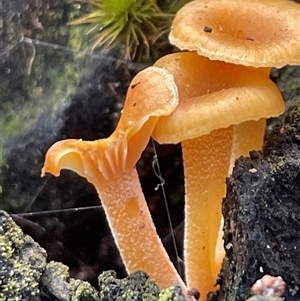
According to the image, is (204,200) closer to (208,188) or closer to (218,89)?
(208,188)

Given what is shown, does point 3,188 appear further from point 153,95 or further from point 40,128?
point 153,95

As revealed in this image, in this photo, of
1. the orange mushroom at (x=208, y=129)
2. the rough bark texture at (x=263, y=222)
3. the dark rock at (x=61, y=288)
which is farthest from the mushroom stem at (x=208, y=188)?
the dark rock at (x=61, y=288)

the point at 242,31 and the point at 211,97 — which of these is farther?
the point at 242,31

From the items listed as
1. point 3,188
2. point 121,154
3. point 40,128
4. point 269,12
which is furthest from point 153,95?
point 3,188

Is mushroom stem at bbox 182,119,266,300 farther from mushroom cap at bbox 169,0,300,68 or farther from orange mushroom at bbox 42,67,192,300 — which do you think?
mushroom cap at bbox 169,0,300,68

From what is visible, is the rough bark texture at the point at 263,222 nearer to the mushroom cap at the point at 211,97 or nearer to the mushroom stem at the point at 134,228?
the mushroom cap at the point at 211,97

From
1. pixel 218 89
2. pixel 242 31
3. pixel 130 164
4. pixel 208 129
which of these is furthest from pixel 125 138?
pixel 242 31

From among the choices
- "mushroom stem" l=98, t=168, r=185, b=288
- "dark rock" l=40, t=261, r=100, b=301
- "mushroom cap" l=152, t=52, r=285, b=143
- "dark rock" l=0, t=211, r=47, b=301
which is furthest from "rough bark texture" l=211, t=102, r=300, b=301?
"dark rock" l=0, t=211, r=47, b=301
